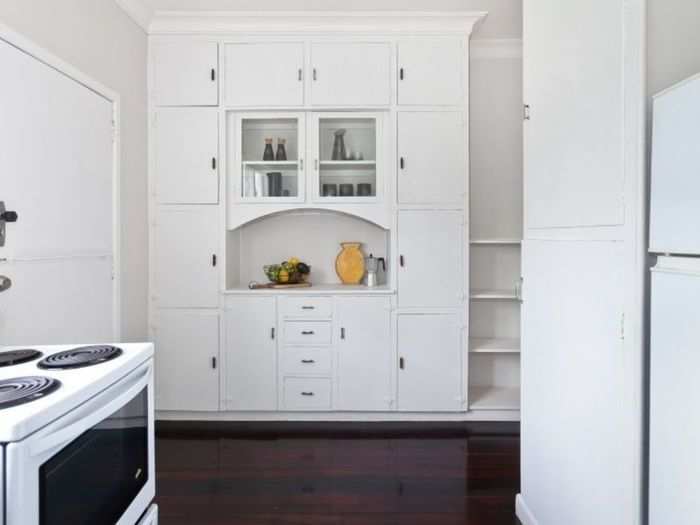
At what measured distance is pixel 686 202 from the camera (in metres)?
1.01

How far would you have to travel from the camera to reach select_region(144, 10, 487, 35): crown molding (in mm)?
2867

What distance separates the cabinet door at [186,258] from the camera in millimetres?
2984

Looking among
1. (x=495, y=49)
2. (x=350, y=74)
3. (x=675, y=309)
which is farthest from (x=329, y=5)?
(x=675, y=309)

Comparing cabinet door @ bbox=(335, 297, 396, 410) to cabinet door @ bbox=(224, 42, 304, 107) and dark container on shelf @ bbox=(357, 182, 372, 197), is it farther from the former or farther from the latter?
cabinet door @ bbox=(224, 42, 304, 107)

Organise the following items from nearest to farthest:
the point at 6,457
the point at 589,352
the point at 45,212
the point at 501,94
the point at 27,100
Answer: the point at 6,457, the point at 589,352, the point at 27,100, the point at 45,212, the point at 501,94

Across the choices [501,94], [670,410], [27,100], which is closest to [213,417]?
[27,100]

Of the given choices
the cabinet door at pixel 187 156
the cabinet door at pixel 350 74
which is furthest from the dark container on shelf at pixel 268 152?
the cabinet door at pixel 350 74

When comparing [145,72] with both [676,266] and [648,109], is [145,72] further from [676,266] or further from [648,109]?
[676,266]

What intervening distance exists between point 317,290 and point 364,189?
79cm

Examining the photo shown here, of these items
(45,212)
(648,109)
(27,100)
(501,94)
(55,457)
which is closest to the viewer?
(55,457)

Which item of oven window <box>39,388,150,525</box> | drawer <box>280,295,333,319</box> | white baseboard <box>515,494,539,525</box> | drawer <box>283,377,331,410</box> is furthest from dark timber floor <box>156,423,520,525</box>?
oven window <box>39,388,150,525</box>

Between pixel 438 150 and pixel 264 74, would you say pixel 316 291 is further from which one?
pixel 264 74

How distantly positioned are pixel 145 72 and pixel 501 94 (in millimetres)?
2594

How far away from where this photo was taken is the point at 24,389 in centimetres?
92
